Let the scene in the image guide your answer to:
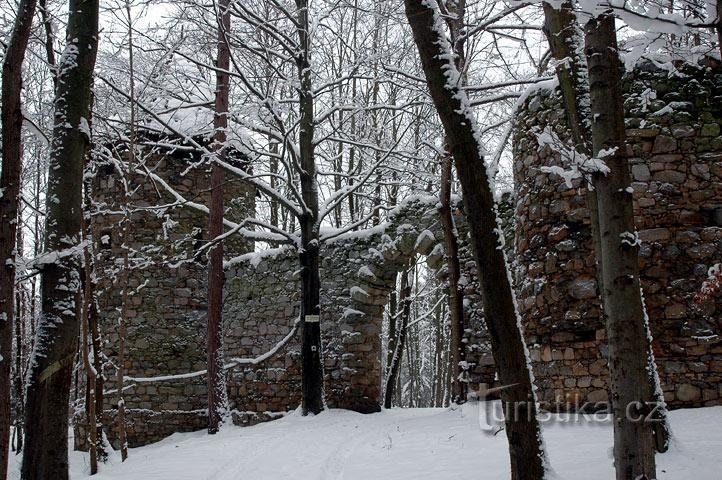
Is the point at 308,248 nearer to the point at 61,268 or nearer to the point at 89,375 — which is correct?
the point at 89,375

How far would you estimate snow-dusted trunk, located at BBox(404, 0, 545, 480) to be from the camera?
331cm

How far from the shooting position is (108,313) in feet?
35.8

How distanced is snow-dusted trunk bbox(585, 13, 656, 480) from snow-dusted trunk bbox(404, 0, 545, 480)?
1.56 feet

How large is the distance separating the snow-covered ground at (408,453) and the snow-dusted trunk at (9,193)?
1.53 meters

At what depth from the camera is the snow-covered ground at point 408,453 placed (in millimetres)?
3773

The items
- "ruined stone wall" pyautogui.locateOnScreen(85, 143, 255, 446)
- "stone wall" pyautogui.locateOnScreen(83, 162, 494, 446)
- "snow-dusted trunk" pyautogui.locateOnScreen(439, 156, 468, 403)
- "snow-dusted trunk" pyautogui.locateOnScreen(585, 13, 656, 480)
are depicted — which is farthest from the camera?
"ruined stone wall" pyautogui.locateOnScreen(85, 143, 255, 446)

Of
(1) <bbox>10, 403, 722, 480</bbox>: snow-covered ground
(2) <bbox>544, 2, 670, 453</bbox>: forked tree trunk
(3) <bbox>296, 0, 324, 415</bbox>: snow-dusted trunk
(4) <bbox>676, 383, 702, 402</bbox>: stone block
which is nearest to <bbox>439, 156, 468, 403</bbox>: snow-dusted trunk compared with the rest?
(1) <bbox>10, 403, 722, 480</bbox>: snow-covered ground

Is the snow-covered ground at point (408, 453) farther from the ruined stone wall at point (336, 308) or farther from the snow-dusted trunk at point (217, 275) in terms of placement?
the ruined stone wall at point (336, 308)

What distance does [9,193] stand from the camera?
3721 millimetres

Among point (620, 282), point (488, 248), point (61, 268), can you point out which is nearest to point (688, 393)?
point (620, 282)

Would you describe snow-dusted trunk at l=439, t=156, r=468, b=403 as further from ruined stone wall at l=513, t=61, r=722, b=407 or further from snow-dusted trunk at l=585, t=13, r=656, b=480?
snow-dusted trunk at l=585, t=13, r=656, b=480

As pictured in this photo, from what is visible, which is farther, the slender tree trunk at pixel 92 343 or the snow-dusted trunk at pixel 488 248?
the slender tree trunk at pixel 92 343

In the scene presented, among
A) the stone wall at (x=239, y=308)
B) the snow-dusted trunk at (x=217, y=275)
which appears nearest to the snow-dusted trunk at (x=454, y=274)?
the stone wall at (x=239, y=308)

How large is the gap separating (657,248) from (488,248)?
2649 millimetres
